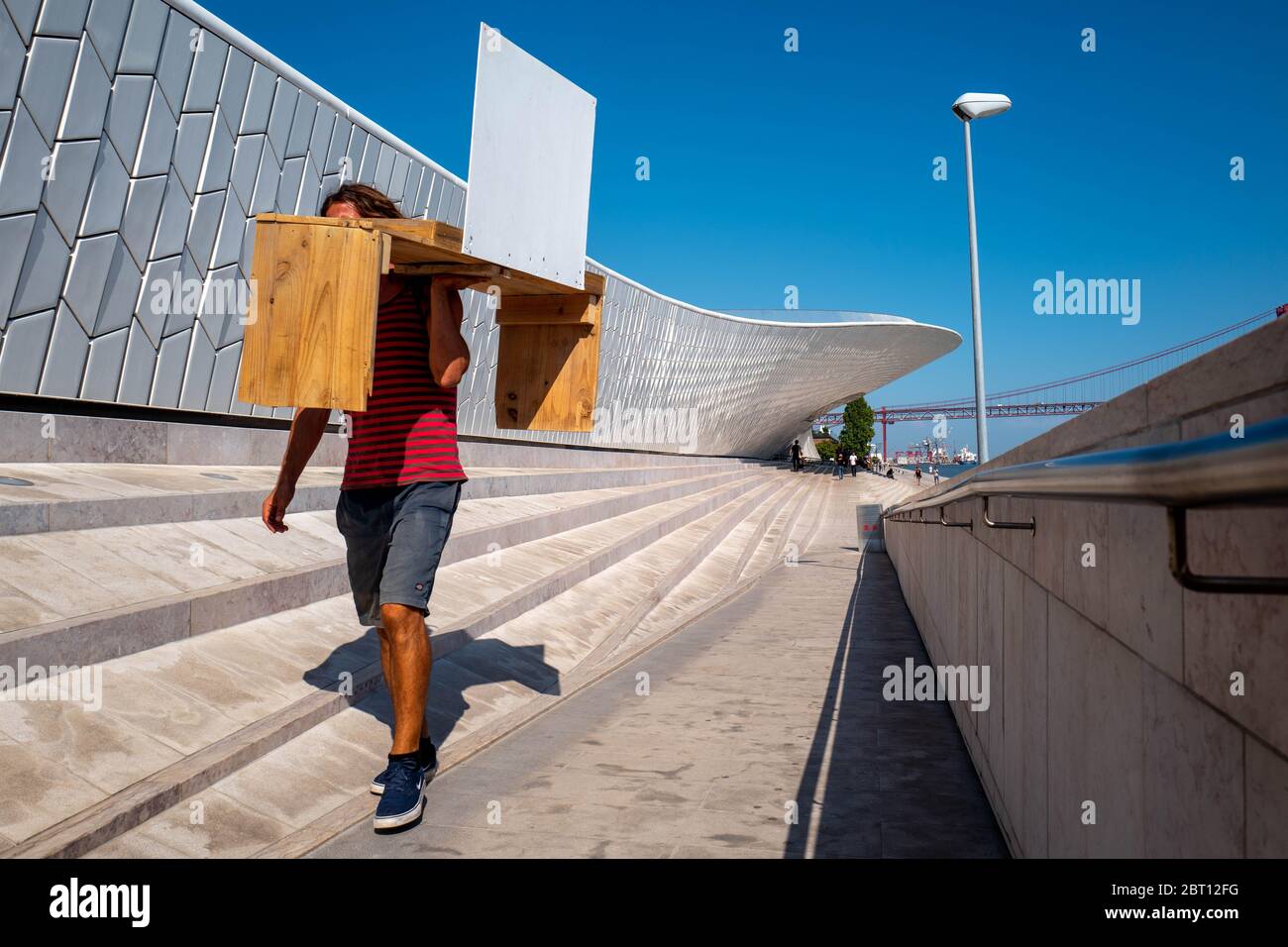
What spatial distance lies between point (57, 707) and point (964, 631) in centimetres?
380

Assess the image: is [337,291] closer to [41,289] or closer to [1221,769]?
[1221,769]

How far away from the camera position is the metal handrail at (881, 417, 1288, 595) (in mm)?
926

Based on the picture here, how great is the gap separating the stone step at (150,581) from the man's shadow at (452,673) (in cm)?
48

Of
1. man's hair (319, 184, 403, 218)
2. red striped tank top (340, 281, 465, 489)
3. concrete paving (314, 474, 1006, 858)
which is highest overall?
man's hair (319, 184, 403, 218)

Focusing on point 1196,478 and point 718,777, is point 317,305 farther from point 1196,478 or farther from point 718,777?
point 1196,478

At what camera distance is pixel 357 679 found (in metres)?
4.25

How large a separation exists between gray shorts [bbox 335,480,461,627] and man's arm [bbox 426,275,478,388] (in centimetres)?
38

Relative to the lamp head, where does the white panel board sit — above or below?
below

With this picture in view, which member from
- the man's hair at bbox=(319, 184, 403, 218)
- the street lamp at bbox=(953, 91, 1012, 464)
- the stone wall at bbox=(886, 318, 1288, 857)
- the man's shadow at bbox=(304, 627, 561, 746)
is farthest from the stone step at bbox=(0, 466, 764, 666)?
the street lamp at bbox=(953, 91, 1012, 464)

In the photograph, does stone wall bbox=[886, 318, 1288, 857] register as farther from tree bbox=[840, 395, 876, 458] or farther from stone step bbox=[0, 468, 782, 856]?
tree bbox=[840, 395, 876, 458]

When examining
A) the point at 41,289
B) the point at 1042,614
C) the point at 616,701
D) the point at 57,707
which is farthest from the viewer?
the point at 41,289

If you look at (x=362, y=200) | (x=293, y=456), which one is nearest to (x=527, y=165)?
(x=362, y=200)

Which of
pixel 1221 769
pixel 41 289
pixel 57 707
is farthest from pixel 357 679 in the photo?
pixel 41 289

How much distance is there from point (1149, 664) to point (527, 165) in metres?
2.58
